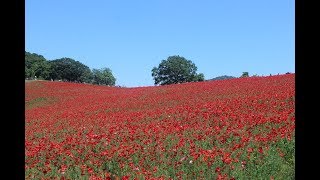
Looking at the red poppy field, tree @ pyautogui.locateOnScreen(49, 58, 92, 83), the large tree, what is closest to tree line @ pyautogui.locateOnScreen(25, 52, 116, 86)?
tree @ pyautogui.locateOnScreen(49, 58, 92, 83)

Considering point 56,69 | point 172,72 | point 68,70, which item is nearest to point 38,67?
point 56,69

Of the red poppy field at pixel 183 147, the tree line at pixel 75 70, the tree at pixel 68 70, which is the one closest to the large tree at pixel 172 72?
the tree line at pixel 75 70

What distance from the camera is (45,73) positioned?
311ft

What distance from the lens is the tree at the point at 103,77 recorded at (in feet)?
405

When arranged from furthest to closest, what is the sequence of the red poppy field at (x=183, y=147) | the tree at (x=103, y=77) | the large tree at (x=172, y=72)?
the tree at (x=103, y=77)
the large tree at (x=172, y=72)
the red poppy field at (x=183, y=147)

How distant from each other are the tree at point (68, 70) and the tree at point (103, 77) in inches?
466

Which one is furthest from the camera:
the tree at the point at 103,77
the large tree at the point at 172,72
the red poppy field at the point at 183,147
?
the tree at the point at 103,77

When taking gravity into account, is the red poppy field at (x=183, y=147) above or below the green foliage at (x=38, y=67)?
below

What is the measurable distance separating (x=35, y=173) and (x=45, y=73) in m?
88.6

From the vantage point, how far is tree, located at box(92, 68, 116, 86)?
405 ft

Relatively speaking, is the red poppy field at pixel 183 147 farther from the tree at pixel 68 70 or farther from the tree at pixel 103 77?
the tree at pixel 103 77
